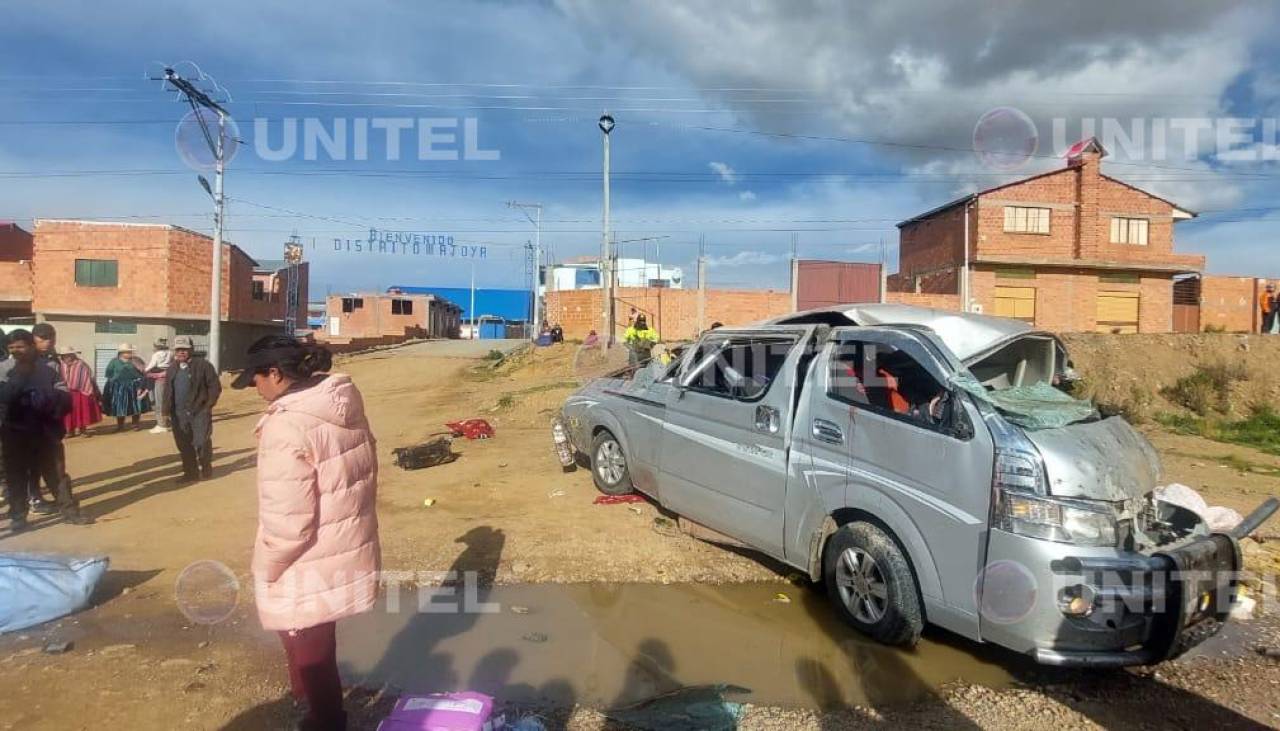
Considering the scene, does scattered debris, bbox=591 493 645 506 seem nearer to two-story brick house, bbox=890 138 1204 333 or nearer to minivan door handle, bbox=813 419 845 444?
minivan door handle, bbox=813 419 845 444

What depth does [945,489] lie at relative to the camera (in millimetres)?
3467

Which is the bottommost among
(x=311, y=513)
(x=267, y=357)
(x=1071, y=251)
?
(x=311, y=513)

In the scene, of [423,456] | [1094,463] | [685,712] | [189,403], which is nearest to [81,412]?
[189,403]

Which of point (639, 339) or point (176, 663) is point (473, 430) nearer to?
point (176, 663)

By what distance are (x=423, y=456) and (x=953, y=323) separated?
597 centimetres

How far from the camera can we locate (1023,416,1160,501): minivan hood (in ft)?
10.6

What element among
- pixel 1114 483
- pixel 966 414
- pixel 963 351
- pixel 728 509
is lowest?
pixel 728 509

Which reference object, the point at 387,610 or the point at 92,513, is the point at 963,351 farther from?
the point at 92,513

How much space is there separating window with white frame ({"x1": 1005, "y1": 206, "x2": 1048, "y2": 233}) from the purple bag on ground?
3362 cm

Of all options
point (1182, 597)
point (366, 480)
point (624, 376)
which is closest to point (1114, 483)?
point (1182, 597)

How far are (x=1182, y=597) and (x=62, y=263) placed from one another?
37.5 meters

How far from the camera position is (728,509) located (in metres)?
4.76

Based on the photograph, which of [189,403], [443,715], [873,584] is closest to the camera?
[443,715]

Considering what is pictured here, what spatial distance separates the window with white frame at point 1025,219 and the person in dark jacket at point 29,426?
3312cm
